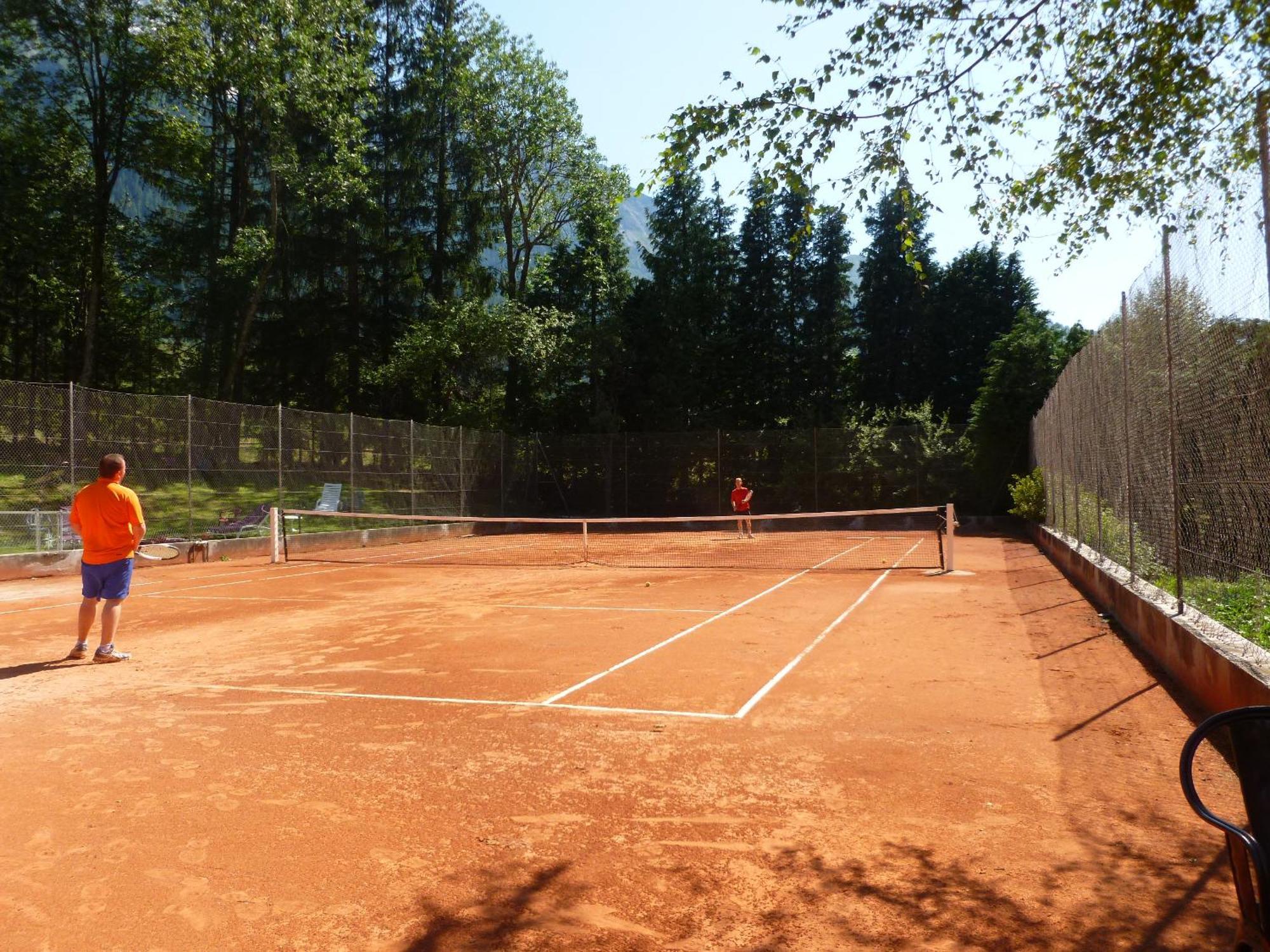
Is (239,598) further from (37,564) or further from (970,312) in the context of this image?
(970,312)

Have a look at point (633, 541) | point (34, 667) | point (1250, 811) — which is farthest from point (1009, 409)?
point (1250, 811)

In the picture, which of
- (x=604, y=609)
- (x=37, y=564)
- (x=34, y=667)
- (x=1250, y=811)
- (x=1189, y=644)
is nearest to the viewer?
(x=1250, y=811)

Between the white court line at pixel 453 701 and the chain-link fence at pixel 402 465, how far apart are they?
30.5ft

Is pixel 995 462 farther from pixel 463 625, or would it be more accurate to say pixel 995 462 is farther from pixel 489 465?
pixel 463 625

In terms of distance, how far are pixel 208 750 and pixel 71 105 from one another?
32413 millimetres

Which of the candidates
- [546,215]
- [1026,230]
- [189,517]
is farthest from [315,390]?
[1026,230]

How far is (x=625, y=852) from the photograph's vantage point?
3807 mm

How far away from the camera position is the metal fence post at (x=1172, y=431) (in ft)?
22.2

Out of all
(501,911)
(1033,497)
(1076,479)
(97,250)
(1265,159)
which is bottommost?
(501,911)

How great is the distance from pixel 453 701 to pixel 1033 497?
1739cm

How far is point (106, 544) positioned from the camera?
7.71 meters

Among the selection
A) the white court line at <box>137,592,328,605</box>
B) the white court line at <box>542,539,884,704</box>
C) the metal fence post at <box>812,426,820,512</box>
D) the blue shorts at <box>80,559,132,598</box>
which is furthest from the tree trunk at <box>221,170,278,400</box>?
the blue shorts at <box>80,559,132,598</box>

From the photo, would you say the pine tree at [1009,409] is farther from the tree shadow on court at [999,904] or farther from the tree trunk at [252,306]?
the tree shadow on court at [999,904]

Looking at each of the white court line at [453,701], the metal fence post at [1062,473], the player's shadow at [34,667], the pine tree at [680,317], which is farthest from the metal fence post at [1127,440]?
the pine tree at [680,317]
